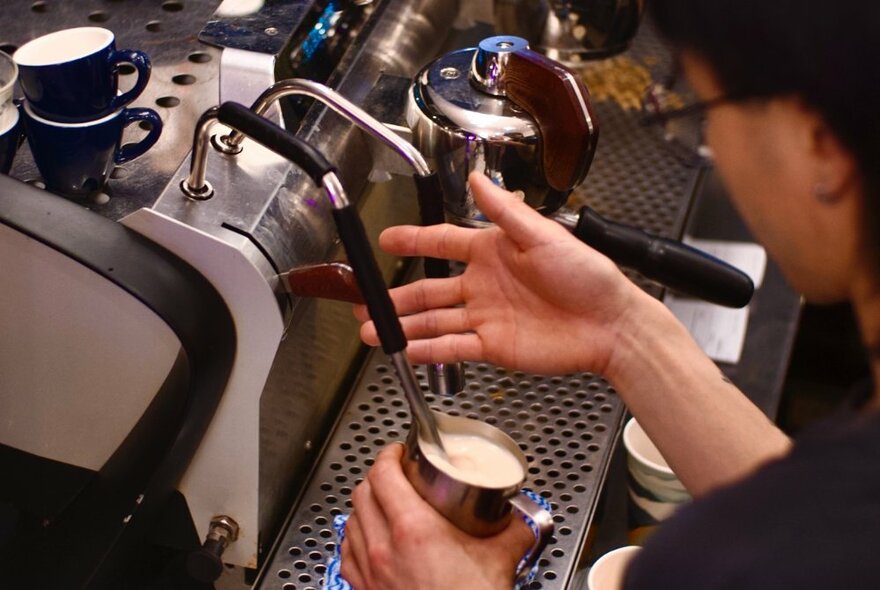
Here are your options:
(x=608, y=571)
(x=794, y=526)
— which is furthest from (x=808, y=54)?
(x=608, y=571)

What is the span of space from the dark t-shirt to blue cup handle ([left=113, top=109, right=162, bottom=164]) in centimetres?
62

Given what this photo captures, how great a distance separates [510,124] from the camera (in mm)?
970

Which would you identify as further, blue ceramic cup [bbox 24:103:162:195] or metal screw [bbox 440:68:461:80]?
metal screw [bbox 440:68:461:80]

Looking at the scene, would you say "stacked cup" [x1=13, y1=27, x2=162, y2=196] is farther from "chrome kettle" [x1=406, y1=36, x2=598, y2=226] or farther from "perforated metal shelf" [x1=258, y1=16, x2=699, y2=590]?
"perforated metal shelf" [x1=258, y1=16, x2=699, y2=590]

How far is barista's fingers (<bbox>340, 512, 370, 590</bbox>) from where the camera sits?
0.87 metres

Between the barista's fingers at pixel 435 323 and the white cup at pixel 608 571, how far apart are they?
24cm

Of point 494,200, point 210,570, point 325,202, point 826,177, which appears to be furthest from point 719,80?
point 210,570

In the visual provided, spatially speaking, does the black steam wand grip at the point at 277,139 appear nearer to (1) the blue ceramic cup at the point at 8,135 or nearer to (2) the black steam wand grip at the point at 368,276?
(2) the black steam wand grip at the point at 368,276

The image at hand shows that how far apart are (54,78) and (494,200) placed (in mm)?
366

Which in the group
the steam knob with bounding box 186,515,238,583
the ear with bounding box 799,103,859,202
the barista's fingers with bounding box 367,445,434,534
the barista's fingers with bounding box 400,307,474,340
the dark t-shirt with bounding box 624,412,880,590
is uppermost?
the ear with bounding box 799,103,859,202

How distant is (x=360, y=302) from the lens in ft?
3.01

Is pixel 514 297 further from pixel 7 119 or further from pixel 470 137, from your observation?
pixel 7 119

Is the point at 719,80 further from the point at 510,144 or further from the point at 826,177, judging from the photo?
the point at 510,144

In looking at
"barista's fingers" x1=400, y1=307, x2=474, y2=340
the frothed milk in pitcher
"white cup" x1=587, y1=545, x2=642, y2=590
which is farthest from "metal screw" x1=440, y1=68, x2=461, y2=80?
"white cup" x1=587, y1=545, x2=642, y2=590
